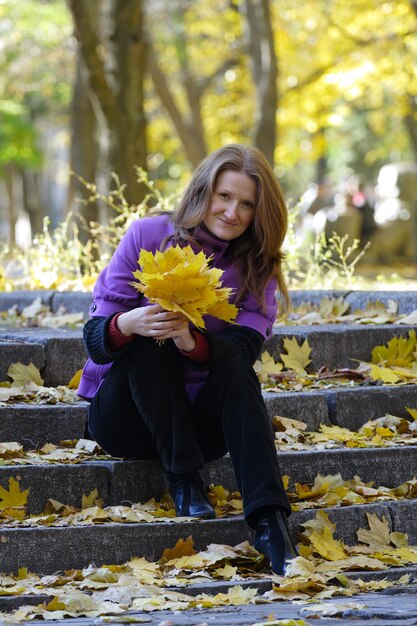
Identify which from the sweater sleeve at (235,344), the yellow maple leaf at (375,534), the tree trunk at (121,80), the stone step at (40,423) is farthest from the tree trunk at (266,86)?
the yellow maple leaf at (375,534)

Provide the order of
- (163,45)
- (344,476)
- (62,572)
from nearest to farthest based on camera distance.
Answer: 1. (62,572)
2. (344,476)
3. (163,45)

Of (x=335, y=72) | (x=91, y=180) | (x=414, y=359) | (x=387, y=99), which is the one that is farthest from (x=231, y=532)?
(x=387, y=99)

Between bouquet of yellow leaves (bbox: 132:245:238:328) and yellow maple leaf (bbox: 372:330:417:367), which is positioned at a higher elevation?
bouquet of yellow leaves (bbox: 132:245:238:328)

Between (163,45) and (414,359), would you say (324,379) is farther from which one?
(163,45)

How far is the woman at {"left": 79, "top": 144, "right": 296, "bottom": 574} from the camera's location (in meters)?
3.68

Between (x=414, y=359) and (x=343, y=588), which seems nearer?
(x=343, y=588)

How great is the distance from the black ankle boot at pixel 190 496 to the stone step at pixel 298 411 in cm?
71

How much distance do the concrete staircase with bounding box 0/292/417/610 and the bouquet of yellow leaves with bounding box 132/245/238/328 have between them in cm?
70

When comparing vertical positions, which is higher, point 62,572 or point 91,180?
point 91,180

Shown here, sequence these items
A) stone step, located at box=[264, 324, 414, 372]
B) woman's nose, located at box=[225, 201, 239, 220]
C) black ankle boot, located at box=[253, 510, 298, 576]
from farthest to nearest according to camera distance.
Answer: stone step, located at box=[264, 324, 414, 372], woman's nose, located at box=[225, 201, 239, 220], black ankle boot, located at box=[253, 510, 298, 576]

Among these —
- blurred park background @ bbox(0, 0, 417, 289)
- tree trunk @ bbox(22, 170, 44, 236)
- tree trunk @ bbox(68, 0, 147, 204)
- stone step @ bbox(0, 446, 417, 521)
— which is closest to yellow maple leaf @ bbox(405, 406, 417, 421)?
stone step @ bbox(0, 446, 417, 521)

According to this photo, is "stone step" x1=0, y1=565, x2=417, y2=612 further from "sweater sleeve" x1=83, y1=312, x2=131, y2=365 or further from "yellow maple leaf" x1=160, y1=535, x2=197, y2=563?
"sweater sleeve" x1=83, y1=312, x2=131, y2=365

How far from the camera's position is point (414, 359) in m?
5.52

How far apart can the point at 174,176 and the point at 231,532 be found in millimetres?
31630
